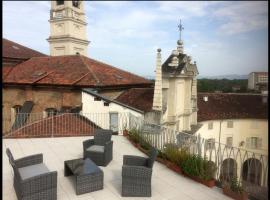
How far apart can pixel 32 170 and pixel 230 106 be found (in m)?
31.8

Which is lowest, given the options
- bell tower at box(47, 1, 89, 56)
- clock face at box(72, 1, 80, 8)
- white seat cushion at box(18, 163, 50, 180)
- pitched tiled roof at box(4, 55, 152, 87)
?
white seat cushion at box(18, 163, 50, 180)

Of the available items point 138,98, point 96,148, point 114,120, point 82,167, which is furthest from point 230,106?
point 82,167

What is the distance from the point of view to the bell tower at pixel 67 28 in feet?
120

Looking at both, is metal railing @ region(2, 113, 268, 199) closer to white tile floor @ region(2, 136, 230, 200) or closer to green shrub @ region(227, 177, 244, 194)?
green shrub @ region(227, 177, 244, 194)

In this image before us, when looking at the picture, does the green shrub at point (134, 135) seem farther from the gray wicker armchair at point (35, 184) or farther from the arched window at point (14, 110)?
the arched window at point (14, 110)

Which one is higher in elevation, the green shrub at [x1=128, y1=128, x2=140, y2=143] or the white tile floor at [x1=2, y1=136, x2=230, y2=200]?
the green shrub at [x1=128, y1=128, x2=140, y2=143]

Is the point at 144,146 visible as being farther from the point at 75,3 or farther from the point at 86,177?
the point at 75,3

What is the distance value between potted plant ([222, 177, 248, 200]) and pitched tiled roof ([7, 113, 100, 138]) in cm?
805

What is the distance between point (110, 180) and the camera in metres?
7.44

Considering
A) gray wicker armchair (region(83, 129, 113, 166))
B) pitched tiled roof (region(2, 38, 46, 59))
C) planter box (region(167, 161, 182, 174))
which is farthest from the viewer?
pitched tiled roof (region(2, 38, 46, 59))

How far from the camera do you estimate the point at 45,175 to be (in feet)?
19.1

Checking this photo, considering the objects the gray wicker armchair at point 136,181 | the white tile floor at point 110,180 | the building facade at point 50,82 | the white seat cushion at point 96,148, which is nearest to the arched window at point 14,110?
the building facade at point 50,82

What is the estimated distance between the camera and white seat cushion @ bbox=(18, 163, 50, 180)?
6.10 metres

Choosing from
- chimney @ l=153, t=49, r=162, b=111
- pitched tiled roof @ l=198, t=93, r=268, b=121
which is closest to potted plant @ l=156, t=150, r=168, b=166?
chimney @ l=153, t=49, r=162, b=111
